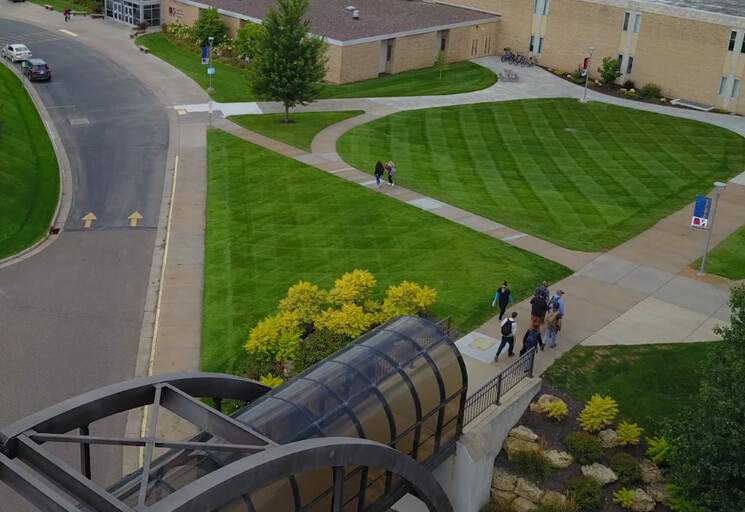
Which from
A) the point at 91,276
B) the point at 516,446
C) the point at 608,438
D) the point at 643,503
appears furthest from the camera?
the point at 91,276

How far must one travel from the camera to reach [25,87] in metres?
49.4

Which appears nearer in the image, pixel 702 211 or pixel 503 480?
pixel 503 480

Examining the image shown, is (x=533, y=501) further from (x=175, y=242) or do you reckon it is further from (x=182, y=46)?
(x=182, y=46)

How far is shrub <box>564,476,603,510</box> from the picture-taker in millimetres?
18750

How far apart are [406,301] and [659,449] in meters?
7.72

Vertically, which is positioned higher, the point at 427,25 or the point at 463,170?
the point at 427,25

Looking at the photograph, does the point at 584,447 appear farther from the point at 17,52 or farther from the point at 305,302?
the point at 17,52

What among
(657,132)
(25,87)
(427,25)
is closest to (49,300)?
(25,87)

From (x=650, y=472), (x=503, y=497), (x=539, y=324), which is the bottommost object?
(x=503, y=497)

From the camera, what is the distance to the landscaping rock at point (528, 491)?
62.3 ft

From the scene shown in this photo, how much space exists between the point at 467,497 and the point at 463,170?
20641 mm

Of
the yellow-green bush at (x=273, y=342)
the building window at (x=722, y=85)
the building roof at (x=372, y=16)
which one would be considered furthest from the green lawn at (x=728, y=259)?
the building roof at (x=372, y=16)

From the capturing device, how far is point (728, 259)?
2955 centimetres

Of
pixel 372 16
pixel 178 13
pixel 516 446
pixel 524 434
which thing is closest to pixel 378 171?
pixel 524 434
